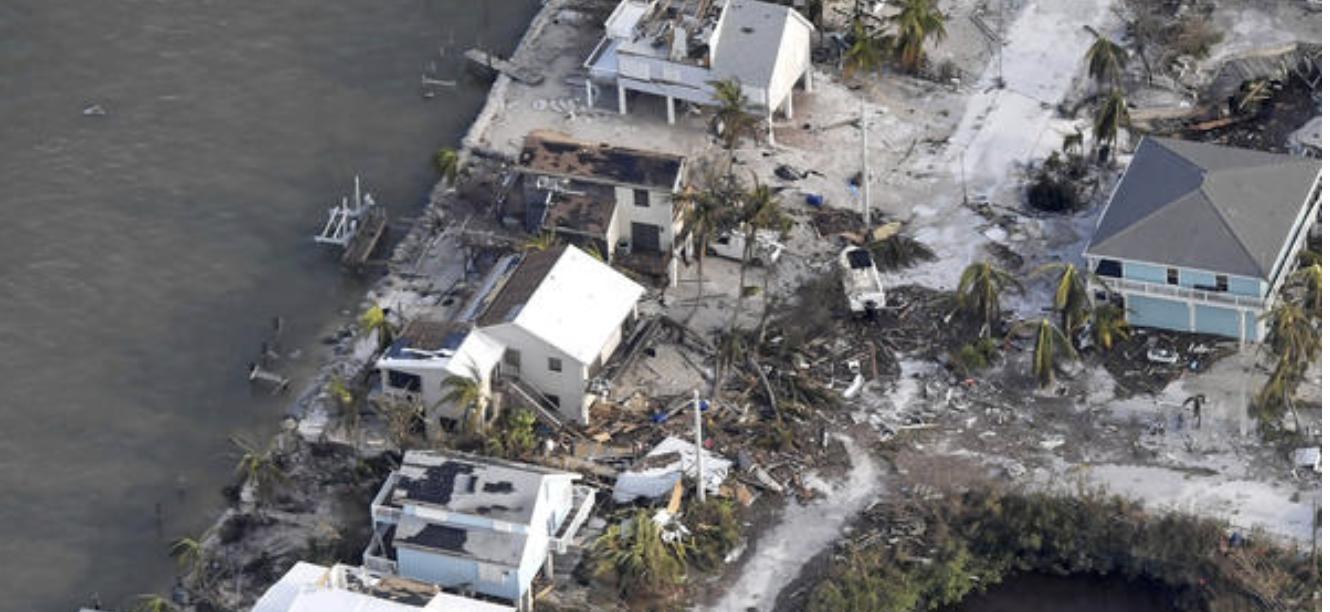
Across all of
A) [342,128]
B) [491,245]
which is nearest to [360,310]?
[491,245]

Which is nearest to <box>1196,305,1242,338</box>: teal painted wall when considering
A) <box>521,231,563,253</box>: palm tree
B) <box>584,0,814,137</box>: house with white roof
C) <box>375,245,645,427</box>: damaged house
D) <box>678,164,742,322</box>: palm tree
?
<box>678,164,742,322</box>: palm tree

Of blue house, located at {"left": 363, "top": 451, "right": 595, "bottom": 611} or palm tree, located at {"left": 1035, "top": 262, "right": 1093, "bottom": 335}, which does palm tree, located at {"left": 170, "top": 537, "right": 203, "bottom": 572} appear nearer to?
blue house, located at {"left": 363, "top": 451, "right": 595, "bottom": 611}

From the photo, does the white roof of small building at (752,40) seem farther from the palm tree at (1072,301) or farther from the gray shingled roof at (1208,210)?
the palm tree at (1072,301)

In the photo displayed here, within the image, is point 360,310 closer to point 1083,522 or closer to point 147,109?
point 147,109

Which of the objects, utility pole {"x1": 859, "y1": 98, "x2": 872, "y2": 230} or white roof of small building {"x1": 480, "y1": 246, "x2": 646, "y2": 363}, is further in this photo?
utility pole {"x1": 859, "y1": 98, "x2": 872, "y2": 230}

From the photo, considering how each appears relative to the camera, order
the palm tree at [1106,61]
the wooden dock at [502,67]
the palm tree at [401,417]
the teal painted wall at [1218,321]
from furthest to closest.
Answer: the wooden dock at [502,67]
the palm tree at [1106,61]
the teal painted wall at [1218,321]
the palm tree at [401,417]

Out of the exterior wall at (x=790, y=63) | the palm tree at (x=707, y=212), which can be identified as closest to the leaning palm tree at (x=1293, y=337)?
the palm tree at (x=707, y=212)

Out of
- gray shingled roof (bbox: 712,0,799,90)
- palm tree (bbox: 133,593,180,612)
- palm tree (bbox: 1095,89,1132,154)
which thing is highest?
gray shingled roof (bbox: 712,0,799,90)
